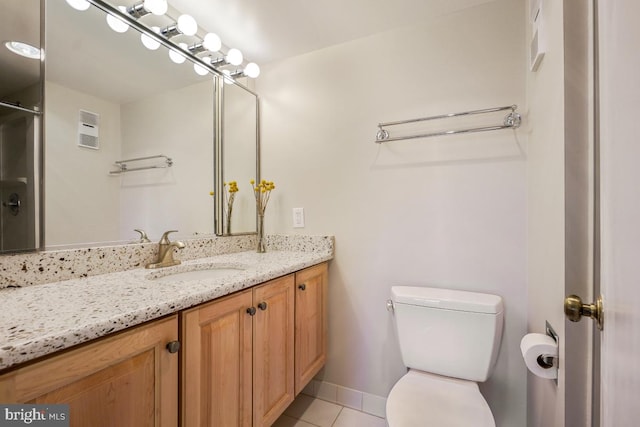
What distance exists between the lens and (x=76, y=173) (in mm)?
1002

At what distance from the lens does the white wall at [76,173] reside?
94 cm

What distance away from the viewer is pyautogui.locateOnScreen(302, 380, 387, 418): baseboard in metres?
1.50

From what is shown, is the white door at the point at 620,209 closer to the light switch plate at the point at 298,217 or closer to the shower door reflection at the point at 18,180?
the light switch plate at the point at 298,217

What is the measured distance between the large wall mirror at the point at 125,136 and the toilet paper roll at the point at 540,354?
1.51m

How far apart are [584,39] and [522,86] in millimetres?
576

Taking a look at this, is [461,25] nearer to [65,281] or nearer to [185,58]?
[185,58]

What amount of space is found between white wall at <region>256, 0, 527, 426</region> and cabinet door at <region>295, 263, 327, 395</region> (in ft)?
0.35

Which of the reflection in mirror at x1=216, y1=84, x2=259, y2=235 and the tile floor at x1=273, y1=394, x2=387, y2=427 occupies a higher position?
the reflection in mirror at x1=216, y1=84, x2=259, y2=235

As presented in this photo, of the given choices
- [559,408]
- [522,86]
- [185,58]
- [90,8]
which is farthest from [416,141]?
[90,8]

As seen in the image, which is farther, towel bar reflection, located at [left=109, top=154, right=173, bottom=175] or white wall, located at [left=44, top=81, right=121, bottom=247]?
towel bar reflection, located at [left=109, top=154, right=173, bottom=175]

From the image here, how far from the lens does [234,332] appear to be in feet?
3.05

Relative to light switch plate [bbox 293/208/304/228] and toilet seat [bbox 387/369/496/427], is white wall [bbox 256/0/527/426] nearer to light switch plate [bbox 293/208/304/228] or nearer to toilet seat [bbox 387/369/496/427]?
light switch plate [bbox 293/208/304/228]

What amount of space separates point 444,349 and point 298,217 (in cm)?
105

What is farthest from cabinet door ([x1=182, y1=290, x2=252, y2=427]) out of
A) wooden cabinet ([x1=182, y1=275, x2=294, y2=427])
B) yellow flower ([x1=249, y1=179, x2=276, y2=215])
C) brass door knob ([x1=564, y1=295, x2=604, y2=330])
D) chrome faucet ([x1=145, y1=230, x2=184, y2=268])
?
brass door knob ([x1=564, y1=295, x2=604, y2=330])
